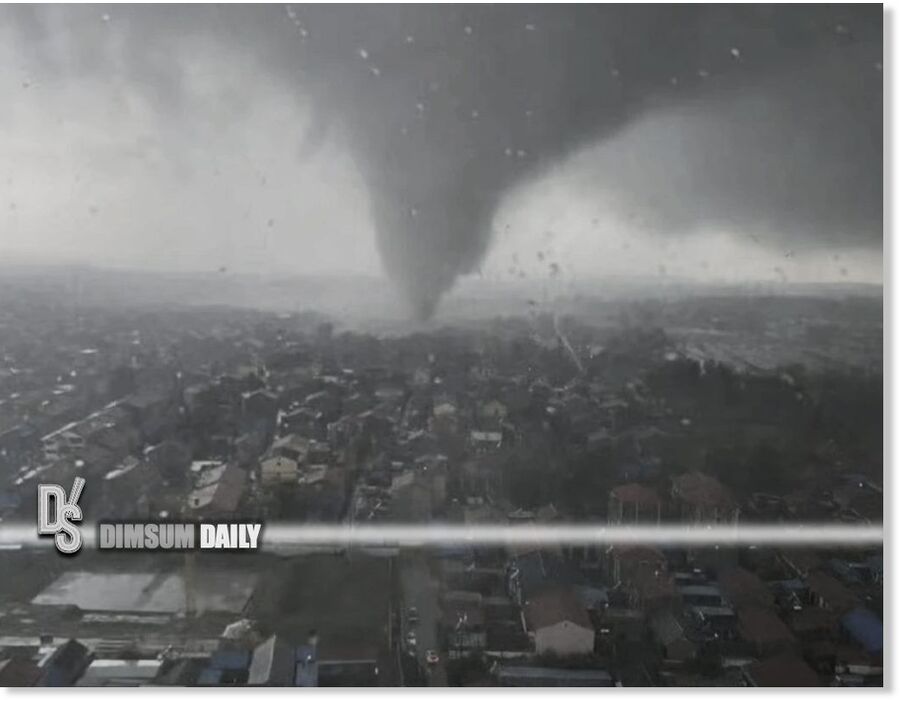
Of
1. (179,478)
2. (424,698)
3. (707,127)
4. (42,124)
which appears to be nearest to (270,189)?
(42,124)

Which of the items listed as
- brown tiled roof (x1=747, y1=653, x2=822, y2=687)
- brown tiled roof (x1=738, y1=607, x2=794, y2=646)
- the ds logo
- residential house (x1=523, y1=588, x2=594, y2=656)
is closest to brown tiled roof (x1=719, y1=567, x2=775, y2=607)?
brown tiled roof (x1=738, y1=607, x2=794, y2=646)

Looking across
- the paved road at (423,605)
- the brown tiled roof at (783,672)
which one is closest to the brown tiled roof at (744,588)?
the brown tiled roof at (783,672)

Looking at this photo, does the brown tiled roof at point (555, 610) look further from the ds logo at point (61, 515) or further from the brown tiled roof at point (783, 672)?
the ds logo at point (61, 515)

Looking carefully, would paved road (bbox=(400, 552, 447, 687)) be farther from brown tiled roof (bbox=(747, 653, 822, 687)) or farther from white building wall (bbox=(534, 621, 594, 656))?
brown tiled roof (bbox=(747, 653, 822, 687))

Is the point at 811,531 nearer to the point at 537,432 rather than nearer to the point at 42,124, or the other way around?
the point at 537,432

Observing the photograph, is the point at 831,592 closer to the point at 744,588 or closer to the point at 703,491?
the point at 744,588

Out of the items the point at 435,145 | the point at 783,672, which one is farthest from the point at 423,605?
the point at 435,145
